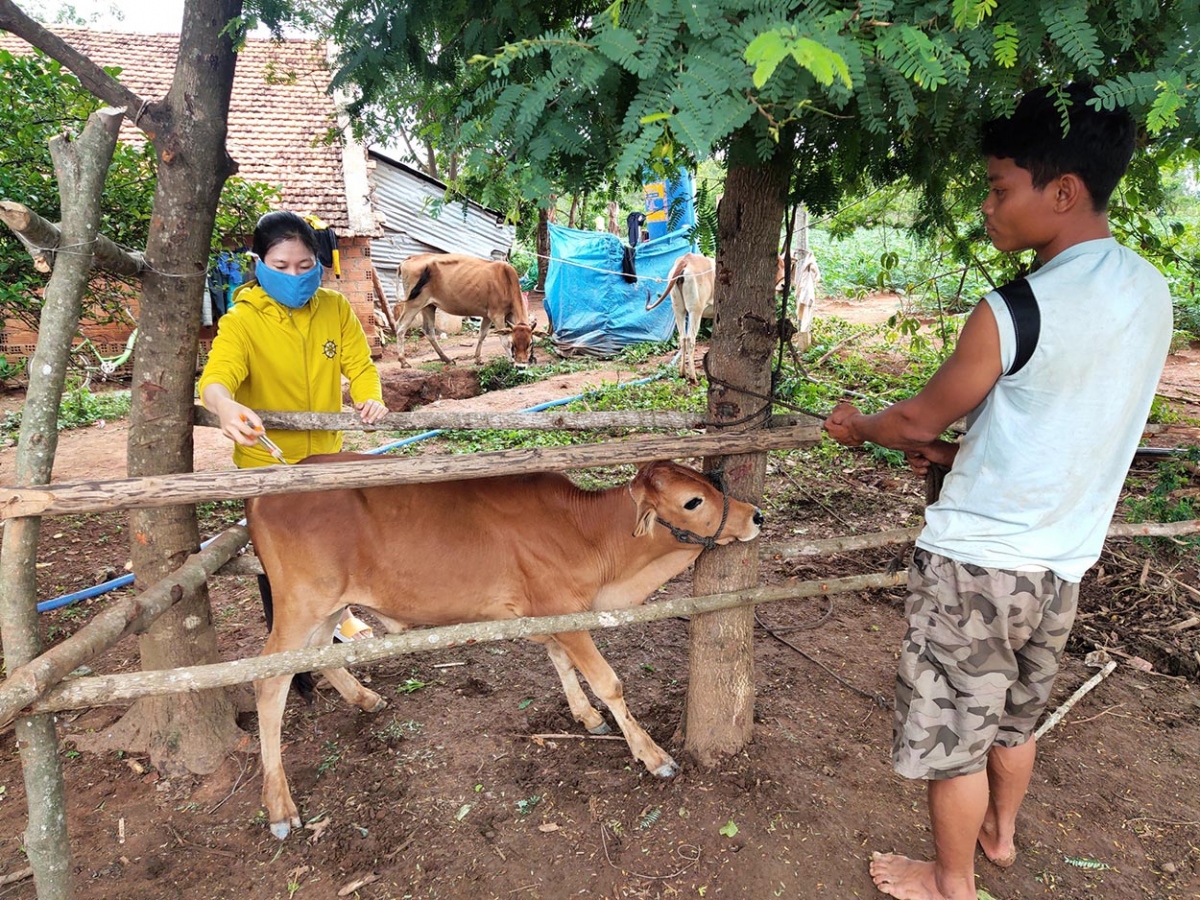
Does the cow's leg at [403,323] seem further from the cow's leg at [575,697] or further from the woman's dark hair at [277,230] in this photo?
the cow's leg at [575,697]

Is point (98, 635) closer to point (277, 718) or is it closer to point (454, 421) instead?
point (277, 718)

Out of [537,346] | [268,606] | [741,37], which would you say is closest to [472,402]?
[537,346]

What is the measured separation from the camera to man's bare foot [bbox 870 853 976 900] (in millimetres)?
2264

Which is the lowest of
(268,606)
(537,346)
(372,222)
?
(268,606)

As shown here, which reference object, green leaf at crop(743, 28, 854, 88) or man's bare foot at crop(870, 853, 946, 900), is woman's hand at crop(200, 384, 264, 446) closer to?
green leaf at crop(743, 28, 854, 88)

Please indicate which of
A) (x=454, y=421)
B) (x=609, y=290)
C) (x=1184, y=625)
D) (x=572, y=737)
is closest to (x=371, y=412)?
(x=454, y=421)

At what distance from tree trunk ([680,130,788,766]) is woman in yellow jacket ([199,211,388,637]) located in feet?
4.60

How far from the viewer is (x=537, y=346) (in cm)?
1430

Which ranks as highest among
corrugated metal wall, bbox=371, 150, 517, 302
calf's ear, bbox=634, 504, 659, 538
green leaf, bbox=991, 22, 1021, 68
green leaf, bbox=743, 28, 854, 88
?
corrugated metal wall, bbox=371, 150, 517, 302

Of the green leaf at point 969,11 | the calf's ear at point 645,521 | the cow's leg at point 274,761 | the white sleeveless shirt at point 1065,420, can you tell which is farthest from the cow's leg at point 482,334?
the green leaf at point 969,11

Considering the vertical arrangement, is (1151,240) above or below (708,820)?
above

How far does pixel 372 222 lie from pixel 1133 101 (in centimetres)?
1266

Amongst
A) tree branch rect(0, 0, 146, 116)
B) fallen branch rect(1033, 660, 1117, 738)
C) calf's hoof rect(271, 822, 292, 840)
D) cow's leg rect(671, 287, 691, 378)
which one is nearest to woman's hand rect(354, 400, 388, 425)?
tree branch rect(0, 0, 146, 116)

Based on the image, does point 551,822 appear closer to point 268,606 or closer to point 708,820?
point 708,820
